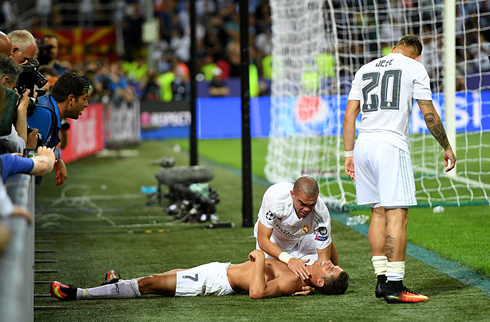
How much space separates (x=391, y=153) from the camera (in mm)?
5051

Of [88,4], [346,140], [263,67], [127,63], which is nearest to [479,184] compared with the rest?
[346,140]

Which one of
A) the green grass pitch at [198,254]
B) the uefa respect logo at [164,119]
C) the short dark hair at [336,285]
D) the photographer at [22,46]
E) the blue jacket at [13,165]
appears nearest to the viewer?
the blue jacket at [13,165]

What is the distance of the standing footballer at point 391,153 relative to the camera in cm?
500

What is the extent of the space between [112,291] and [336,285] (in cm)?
164

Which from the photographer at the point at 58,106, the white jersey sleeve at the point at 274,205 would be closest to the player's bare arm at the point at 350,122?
the white jersey sleeve at the point at 274,205

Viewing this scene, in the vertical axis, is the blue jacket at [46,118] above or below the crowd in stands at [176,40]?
below

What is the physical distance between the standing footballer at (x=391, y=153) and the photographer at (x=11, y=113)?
2373mm

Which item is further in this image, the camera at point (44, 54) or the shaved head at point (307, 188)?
the camera at point (44, 54)

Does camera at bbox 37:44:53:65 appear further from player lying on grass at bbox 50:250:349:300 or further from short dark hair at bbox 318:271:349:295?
short dark hair at bbox 318:271:349:295

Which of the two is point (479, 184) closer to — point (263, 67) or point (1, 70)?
point (1, 70)

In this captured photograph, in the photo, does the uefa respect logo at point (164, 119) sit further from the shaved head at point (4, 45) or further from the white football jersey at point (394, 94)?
the white football jersey at point (394, 94)

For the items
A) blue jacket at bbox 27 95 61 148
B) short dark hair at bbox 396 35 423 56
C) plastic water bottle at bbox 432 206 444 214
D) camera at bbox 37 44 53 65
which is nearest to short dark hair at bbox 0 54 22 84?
blue jacket at bbox 27 95 61 148

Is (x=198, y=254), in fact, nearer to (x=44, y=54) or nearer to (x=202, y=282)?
(x=202, y=282)

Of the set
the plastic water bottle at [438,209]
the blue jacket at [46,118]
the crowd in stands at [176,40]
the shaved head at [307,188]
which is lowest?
the plastic water bottle at [438,209]
